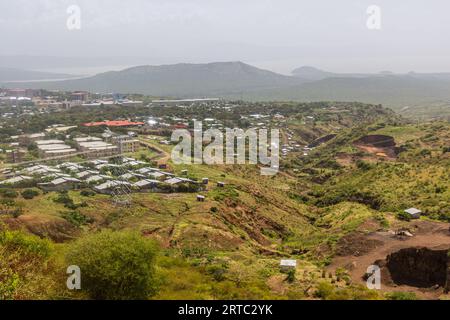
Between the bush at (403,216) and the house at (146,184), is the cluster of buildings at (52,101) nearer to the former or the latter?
the house at (146,184)

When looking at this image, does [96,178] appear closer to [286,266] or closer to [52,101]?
[286,266]

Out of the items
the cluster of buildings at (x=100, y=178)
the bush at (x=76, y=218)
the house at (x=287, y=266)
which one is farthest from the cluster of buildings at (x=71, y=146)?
the house at (x=287, y=266)

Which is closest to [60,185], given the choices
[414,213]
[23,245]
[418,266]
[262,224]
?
[23,245]

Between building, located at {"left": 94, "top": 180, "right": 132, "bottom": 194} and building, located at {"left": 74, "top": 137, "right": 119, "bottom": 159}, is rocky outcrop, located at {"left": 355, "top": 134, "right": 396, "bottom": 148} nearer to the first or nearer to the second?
building, located at {"left": 74, "top": 137, "right": 119, "bottom": 159}

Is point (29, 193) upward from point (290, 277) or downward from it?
upward

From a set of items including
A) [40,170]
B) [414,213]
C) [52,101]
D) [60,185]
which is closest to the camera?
[414,213]

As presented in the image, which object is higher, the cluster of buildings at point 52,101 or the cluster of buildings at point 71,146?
the cluster of buildings at point 52,101
